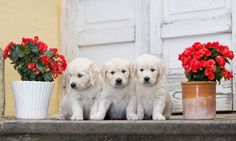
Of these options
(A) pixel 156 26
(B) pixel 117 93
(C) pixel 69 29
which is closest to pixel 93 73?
(B) pixel 117 93

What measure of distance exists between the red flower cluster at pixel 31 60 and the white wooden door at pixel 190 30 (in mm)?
1029

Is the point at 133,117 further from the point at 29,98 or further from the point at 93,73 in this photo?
the point at 29,98

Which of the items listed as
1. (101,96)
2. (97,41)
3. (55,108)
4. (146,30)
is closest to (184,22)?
(146,30)

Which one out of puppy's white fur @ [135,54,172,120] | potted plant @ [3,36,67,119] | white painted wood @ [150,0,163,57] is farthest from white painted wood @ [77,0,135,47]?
puppy's white fur @ [135,54,172,120]

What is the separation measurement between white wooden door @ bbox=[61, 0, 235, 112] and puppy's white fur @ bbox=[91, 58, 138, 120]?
74cm

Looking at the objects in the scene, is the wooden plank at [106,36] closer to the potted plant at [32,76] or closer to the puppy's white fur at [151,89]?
the potted plant at [32,76]

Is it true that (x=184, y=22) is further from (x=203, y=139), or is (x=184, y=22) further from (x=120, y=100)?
(x=203, y=139)

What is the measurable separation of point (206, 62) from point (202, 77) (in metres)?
0.11

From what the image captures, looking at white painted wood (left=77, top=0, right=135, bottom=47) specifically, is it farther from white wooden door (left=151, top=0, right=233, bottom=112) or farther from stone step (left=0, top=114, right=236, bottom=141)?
stone step (left=0, top=114, right=236, bottom=141)

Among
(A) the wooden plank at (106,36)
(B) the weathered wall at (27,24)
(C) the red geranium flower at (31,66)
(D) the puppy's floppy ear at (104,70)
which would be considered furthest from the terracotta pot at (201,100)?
(B) the weathered wall at (27,24)

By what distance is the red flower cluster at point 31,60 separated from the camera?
10.6 feet

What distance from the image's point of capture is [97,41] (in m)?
4.16

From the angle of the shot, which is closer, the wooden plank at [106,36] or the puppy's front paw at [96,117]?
the puppy's front paw at [96,117]

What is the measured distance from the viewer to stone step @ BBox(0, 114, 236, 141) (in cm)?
250
